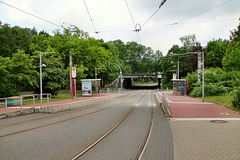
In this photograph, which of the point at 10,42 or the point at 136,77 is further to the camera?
the point at 136,77

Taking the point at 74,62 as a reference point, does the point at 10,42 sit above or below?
above

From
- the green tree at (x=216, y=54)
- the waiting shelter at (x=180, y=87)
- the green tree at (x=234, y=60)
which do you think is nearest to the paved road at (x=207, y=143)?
the waiting shelter at (x=180, y=87)

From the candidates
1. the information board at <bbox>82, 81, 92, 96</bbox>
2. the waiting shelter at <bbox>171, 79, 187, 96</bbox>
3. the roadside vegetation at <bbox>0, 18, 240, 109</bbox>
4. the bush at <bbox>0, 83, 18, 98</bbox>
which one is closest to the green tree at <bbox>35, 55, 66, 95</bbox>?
the roadside vegetation at <bbox>0, 18, 240, 109</bbox>

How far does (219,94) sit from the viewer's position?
25609mm

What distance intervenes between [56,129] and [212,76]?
2701cm

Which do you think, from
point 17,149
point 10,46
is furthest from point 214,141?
point 10,46

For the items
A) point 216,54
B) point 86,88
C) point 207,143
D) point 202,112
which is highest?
point 216,54

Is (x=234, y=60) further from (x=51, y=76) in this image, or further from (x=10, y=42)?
(x=10, y=42)

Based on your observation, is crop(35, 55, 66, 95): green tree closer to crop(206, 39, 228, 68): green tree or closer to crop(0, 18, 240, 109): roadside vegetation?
crop(0, 18, 240, 109): roadside vegetation

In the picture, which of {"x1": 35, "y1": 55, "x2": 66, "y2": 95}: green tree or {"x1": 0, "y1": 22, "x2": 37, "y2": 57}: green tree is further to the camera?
{"x1": 0, "y1": 22, "x2": 37, "y2": 57}: green tree

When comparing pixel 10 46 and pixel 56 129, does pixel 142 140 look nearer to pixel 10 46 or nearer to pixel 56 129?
pixel 56 129

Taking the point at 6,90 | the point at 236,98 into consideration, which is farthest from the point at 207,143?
the point at 6,90

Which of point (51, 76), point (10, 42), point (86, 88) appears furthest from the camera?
point (10, 42)

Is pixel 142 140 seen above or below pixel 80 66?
below
